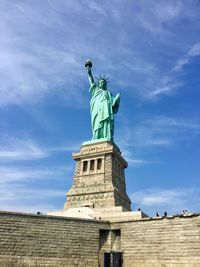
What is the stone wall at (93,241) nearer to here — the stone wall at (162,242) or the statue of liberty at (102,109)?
the stone wall at (162,242)

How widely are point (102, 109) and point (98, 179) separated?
27.2 ft

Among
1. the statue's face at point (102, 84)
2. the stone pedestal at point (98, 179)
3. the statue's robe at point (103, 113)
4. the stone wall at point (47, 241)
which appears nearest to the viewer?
the stone wall at point (47, 241)

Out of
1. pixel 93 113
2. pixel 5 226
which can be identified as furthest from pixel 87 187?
pixel 5 226

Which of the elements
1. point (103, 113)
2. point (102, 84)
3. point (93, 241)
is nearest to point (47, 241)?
point (93, 241)

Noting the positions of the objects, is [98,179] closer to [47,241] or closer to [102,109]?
[102,109]

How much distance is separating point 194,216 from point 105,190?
12137mm

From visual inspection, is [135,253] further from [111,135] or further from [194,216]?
[111,135]

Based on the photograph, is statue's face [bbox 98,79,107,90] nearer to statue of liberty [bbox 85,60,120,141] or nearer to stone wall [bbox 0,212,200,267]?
statue of liberty [bbox 85,60,120,141]

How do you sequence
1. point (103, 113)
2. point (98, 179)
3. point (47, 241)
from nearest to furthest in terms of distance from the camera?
point (47, 241)
point (98, 179)
point (103, 113)

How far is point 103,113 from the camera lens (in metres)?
36.4

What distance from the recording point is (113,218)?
23.7 metres

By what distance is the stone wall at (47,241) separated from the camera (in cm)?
1931

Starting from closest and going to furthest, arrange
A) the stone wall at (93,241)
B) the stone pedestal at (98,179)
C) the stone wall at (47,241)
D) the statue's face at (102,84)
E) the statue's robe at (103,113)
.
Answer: the stone wall at (47,241)
the stone wall at (93,241)
the stone pedestal at (98,179)
the statue's robe at (103,113)
the statue's face at (102,84)

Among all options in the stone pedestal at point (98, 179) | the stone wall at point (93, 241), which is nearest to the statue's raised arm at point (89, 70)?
the stone pedestal at point (98, 179)
